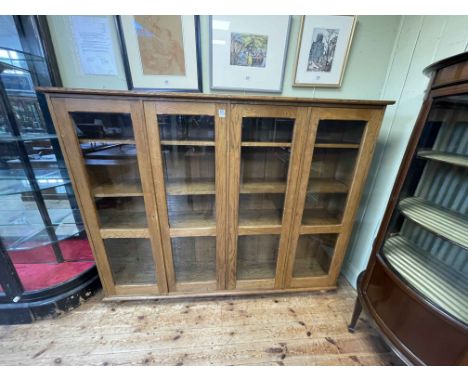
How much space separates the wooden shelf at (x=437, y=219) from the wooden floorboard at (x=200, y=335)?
0.93 metres

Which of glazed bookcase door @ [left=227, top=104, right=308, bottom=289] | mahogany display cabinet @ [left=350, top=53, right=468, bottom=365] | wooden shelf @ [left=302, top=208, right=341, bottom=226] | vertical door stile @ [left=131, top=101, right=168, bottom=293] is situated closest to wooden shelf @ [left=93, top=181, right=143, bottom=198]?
vertical door stile @ [left=131, top=101, right=168, bottom=293]

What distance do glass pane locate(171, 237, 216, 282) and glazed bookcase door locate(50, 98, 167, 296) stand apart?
14 centimetres

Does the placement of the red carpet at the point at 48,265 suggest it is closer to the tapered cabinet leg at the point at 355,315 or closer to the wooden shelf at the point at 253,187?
the wooden shelf at the point at 253,187

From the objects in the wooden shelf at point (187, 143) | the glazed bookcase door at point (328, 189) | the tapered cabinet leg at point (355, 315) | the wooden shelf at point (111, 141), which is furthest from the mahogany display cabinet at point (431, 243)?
the wooden shelf at point (111, 141)

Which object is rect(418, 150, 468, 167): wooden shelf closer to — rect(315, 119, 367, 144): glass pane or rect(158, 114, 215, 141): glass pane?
rect(315, 119, 367, 144): glass pane

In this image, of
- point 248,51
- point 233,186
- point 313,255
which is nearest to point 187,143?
point 233,186

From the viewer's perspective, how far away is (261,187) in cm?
132

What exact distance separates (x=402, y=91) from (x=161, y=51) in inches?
64.1

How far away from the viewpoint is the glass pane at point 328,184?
1277mm

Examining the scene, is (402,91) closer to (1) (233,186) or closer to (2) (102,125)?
(1) (233,186)

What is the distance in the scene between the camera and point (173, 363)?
1081mm

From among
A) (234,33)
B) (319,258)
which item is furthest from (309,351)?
(234,33)
